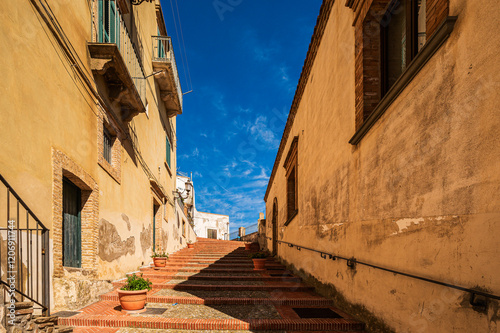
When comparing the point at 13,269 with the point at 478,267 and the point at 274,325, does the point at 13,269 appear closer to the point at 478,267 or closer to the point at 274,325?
the point at 274,325

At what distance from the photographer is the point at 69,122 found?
17.2 feet

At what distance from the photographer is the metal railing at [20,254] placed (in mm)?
3367

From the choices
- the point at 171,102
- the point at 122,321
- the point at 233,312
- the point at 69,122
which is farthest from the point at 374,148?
the point at 171,102

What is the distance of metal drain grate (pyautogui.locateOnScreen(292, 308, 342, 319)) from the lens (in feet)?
16.4

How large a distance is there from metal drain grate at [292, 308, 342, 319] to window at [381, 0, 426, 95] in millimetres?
3872

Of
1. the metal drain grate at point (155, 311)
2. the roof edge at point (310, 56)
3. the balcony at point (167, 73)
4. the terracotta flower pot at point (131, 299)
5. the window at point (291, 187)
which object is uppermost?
the balcony at point (167, 73)

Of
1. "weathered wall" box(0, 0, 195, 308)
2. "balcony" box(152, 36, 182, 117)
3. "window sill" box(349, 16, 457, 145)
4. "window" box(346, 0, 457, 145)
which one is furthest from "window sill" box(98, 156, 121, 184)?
"window sill" box(349, 16, 457, 145)

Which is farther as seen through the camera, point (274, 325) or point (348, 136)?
point (348, 136)

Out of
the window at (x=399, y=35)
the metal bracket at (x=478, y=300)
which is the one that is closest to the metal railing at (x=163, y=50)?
the window at (x=399, y=35)

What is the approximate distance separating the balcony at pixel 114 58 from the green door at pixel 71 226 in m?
2.59

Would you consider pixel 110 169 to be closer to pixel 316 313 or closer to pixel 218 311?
pixel 218 311

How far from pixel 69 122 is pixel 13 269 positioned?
271 centimetres

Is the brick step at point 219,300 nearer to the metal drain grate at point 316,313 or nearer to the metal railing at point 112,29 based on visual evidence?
the metal drain grate at point 316,313

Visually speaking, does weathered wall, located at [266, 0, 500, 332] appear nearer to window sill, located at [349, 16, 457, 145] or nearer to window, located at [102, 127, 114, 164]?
window sill, located at [349, 16, 457, 145]
